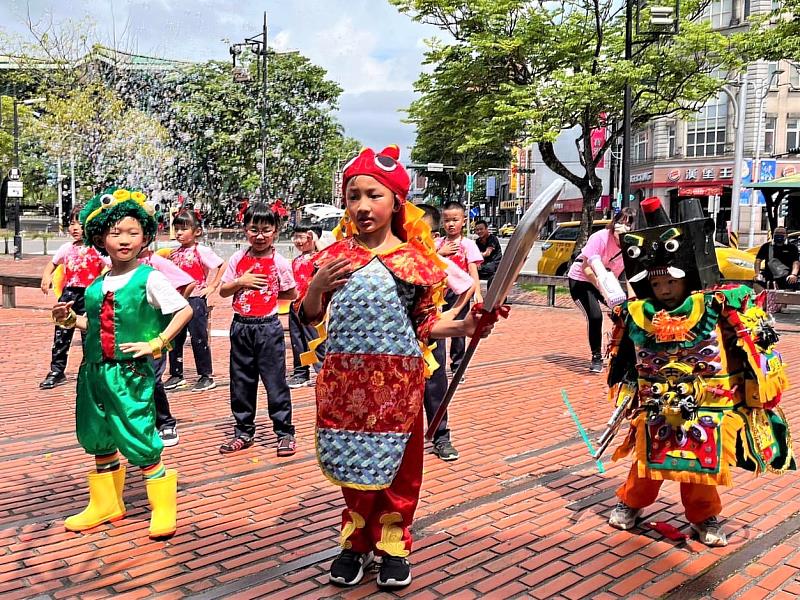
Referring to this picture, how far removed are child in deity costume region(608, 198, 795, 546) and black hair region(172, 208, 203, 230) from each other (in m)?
4.43

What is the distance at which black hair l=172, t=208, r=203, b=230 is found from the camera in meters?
6.95

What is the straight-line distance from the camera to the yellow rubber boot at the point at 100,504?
3945 mm

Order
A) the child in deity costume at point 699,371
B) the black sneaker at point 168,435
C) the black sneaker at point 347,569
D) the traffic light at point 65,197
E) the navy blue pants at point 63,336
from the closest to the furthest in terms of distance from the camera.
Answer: the black sneaker at point 347,569
the child in deity costume at point 699,371
the black sneaker at point 168,435
the navy blue pants at point 63,336
the traffic light at point 65,197

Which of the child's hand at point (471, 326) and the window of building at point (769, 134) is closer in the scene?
the child's hand at point (471, 326)

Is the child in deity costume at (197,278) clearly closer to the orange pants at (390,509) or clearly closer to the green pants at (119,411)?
the green pants at (119,411)

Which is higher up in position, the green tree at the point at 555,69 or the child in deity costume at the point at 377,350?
Answer: the green tree at the point at 555,69

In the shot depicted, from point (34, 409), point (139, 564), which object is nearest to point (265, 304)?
point (139, 564)

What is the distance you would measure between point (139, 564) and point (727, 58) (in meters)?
16.9

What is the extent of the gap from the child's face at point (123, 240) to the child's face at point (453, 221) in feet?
9.15

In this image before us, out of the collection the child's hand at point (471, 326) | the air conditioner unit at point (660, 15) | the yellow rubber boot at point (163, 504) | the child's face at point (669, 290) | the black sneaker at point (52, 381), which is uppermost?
the air conditioner unit at point (660, 15)

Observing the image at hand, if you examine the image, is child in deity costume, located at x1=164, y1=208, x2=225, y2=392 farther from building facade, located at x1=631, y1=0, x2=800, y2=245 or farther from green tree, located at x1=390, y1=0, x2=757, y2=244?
building facade, located at x1=631, y1=0, x2=800, y2=245

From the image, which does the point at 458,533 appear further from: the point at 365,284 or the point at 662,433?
the point at 365,284

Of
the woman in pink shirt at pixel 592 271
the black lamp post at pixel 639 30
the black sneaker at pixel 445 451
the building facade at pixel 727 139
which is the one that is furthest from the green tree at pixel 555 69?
the building facade at pixel 727 139

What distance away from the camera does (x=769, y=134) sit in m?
38.6
